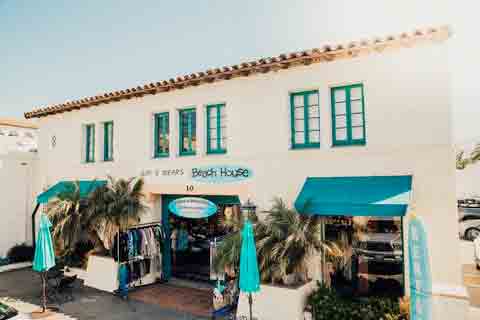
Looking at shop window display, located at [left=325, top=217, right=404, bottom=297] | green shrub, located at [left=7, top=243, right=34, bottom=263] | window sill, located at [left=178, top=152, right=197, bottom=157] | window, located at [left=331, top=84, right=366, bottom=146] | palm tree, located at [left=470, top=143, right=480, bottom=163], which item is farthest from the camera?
palm tree, located at [left=470, top=143, right=480, bottom=163]

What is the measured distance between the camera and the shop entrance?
1421 centimetres

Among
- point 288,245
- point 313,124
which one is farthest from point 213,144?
point 288,245

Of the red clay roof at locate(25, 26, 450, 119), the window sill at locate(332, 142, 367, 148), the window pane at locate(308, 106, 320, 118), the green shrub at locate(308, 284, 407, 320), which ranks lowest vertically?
the green shrub at locate(308, 284, 407, 320)

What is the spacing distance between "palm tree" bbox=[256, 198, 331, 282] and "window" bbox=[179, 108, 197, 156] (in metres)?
4.80

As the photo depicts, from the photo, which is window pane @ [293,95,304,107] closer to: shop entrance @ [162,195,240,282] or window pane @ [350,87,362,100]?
window pane @ [350,87,362,100]

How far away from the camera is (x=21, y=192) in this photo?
18.2 m

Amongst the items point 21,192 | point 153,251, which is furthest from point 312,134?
point 21,192

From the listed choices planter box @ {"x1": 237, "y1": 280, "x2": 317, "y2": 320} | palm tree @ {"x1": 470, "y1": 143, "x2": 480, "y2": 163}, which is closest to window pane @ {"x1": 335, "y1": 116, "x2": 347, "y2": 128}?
planter box @ {"x1": 237, "y1": 280, "x2": 317, "y2": 320}

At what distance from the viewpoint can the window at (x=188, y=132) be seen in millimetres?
13523

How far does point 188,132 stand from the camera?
13680mm

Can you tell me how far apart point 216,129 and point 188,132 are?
1.34 metres

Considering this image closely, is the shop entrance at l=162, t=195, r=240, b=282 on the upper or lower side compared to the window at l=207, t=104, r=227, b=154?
lower

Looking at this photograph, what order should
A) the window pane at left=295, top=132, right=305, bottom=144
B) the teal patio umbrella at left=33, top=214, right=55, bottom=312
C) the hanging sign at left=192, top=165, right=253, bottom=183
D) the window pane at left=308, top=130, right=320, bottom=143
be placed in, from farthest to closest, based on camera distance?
the hanging sign at left=192, top=165, right=253, bottom=183 → the window pane at left=295, top=132, right=305, bottom=144 → the window pane at left=308, top=130, right=320, bottom=143 → the teal patio umbrella at left=33, top=214, right=55, bottom=312

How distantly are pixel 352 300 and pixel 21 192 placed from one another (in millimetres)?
16724
